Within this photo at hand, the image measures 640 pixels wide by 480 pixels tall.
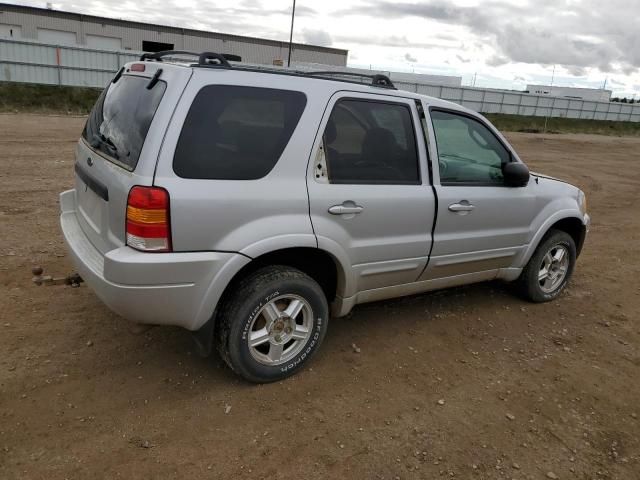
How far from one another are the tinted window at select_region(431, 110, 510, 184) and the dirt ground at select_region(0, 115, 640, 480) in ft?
4.10

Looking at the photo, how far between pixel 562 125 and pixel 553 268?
3547cm

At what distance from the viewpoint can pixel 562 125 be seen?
3666cm

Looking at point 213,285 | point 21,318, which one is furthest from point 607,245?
point 21,318

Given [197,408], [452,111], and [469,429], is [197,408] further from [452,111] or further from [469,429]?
[452,111]

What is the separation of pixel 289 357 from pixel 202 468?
3.16 feet

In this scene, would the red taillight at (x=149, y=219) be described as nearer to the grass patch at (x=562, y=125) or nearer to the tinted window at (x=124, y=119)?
the tinted window at (x=124, y=119)

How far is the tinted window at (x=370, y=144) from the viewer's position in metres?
3.44

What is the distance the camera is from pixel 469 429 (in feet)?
10.5

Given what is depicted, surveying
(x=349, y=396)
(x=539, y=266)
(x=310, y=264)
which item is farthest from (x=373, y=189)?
(x=539, y=266)

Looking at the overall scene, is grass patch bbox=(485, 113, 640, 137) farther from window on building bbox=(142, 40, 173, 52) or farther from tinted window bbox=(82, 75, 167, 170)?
window on building bbox=(142, 40, 173, 52)

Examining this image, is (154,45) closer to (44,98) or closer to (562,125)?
(44,98)

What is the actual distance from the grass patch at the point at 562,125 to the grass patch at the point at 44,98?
21.3 m

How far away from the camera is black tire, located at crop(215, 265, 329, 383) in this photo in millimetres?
3209

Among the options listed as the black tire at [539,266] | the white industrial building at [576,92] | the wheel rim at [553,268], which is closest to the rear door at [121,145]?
the black tire at [539,266]
